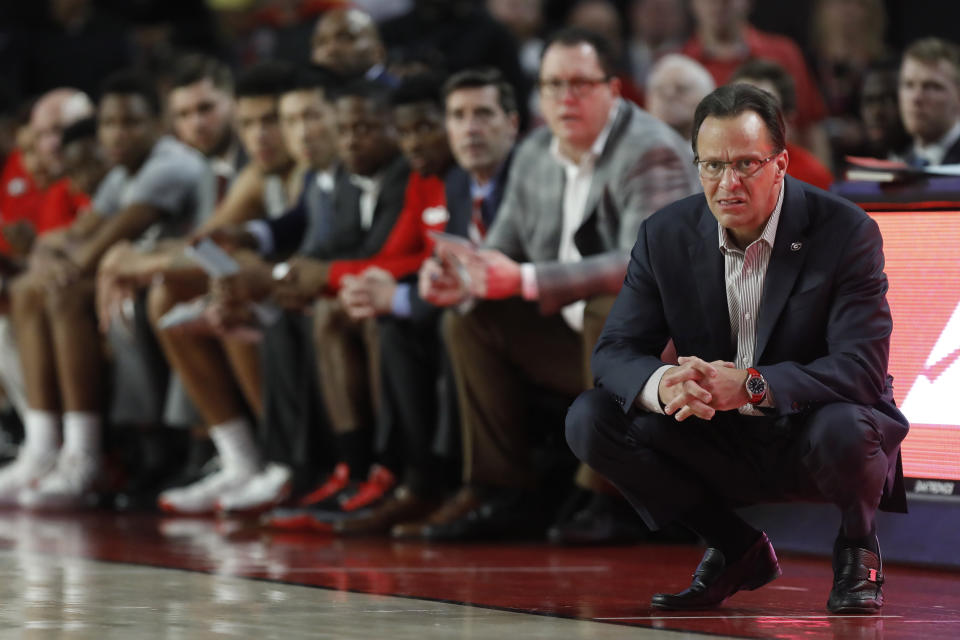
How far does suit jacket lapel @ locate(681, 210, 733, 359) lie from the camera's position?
3025 mm

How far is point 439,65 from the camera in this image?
5789 mm

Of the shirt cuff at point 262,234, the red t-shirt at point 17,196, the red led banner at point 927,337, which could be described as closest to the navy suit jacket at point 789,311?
the red led banner at point 927,337

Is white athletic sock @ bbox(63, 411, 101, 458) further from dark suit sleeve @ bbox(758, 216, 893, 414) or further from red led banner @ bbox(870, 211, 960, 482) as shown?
dark suit sleeve @ bbox(758, 216, 893, 414)

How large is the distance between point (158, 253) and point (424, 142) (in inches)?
51.7

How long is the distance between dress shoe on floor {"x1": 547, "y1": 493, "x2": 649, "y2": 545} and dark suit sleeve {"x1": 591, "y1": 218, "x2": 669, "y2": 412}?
4.11ft

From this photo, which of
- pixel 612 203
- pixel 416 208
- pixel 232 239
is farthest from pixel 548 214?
pixel 232 239

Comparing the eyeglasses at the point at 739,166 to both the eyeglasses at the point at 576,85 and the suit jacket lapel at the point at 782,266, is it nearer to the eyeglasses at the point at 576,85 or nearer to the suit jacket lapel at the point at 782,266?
the suit jacket lapel at the point at 782,266

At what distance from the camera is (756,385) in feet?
9.25

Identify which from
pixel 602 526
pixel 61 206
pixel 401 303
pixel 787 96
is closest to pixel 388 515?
pixel 401 303

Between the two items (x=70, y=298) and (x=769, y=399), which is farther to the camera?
(x=70, y=298)

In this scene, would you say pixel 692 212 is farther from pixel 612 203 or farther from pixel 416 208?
pixel 416 208

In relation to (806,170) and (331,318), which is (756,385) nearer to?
(806,170)

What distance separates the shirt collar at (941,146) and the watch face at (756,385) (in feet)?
6.84

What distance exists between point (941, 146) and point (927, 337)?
136cm
